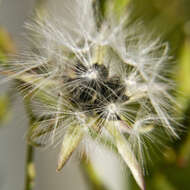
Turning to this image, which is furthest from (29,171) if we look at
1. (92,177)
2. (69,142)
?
(92,177)

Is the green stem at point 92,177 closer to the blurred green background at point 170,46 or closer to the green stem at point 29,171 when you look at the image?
the blurred green background at point 170,46

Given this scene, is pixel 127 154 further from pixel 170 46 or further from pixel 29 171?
pixel 170 46

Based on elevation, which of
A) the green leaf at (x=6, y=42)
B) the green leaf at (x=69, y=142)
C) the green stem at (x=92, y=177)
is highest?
the green leaf at (x=6, y=42)

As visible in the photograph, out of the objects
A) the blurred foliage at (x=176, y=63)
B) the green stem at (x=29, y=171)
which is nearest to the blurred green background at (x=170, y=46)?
the blurred foliage at (x=176, y=63)

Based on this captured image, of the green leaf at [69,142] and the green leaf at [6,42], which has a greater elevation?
the green leaf at [6,42]

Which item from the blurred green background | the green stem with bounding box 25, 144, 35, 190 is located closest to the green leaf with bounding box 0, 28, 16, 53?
the blurred green background

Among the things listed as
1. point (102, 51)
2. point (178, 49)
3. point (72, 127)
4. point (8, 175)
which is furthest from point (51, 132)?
point (8, 175)

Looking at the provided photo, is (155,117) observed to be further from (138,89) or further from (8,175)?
(8,175)

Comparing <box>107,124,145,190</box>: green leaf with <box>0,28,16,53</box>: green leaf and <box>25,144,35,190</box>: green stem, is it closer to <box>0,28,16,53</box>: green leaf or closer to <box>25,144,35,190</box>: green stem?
<box>25,144,35,190</box>: green stem
